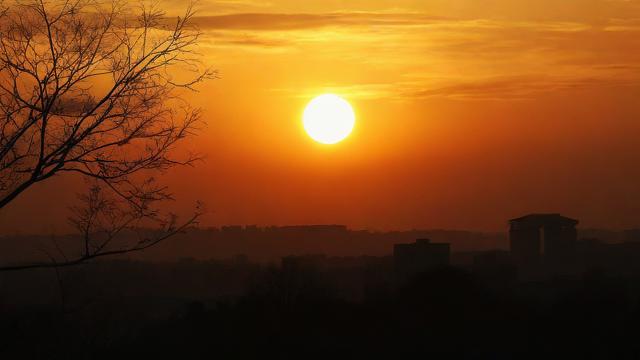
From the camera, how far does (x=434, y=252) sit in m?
128

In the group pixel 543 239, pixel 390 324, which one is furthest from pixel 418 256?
pixel 390 324

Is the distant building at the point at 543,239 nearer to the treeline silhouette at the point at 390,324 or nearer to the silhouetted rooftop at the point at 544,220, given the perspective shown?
the silhouetted rooftop at the point at 544,220

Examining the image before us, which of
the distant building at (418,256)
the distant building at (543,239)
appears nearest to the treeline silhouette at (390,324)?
the distant building at (418,256)

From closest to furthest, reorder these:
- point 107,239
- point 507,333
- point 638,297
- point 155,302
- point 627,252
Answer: point 107,239 → point 507,333 → point 638,297 → point 155,302 → point 627,252

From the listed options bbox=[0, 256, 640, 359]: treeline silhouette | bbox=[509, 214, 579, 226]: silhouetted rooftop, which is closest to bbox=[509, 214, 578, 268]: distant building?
bbox=[509, 214, 579, 226]: silhouetted rooftop

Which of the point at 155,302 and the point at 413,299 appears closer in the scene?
the point at 413,299

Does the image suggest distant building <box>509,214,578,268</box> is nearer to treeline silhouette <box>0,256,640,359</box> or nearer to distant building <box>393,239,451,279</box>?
distant building <box>393,239,451,279</box>

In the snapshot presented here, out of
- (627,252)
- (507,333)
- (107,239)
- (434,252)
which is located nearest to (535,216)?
(627,252)

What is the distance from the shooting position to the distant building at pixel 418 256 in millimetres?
122750

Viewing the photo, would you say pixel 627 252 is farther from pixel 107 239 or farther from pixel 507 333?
pixel 107 239

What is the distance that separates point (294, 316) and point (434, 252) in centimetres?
6204

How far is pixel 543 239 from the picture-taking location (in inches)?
6304

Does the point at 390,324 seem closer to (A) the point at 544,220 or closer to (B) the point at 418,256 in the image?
(B) the point at 418,256

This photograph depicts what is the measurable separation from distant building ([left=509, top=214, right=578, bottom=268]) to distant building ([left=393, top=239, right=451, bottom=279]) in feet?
88.4
